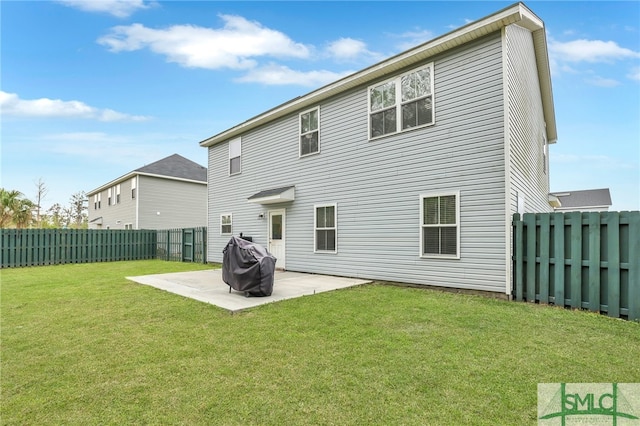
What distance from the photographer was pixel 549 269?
5676 millimetres

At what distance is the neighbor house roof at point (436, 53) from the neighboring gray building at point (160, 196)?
34.5 ft

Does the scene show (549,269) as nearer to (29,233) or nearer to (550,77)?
(550,77)

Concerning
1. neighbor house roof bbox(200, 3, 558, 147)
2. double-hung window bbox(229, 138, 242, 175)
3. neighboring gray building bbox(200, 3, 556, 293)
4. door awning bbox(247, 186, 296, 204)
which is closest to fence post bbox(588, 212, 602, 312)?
neighboring gray building bbox(200, 3, 556, 293)

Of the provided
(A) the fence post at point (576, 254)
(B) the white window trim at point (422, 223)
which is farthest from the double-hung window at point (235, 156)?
(A) the fence post at point (576, 254)

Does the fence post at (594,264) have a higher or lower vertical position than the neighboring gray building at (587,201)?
lower

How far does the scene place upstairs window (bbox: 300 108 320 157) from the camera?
986 cm

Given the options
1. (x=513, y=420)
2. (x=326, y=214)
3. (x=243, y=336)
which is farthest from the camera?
(x=326, y=214)

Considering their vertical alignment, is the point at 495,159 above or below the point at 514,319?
above

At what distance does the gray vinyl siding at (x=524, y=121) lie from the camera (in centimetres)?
652

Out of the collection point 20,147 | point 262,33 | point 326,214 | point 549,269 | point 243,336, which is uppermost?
A: point 262,33

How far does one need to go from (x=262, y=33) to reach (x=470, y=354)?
41.3 feet

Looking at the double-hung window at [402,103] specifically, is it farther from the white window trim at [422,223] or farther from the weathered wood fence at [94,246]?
the weathered wood fence at [94,246]

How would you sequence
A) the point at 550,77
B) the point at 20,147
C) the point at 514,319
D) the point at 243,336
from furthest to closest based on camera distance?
the point at 20,147 < the point at 550,77 < the point at 514,319 < the point at 243,336

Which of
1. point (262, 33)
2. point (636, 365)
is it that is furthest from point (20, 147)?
point (636, 365)
